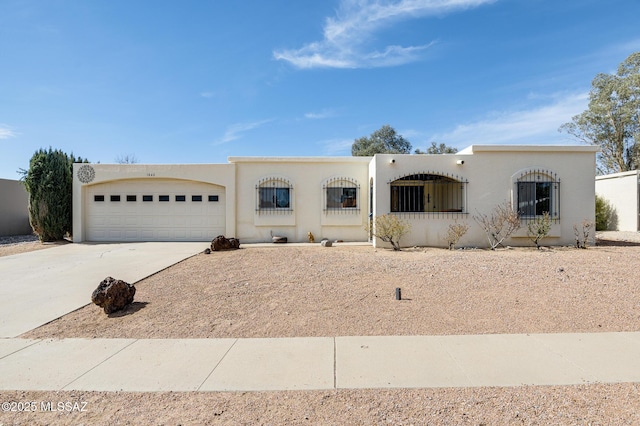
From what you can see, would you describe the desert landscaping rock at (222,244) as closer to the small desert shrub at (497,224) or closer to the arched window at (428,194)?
the arched window at (428,194)

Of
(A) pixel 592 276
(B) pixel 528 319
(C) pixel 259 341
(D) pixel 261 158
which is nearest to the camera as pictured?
A: (C) pixel 259 341

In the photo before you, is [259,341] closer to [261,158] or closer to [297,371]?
[297,371]

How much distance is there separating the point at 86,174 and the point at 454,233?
52.2ft

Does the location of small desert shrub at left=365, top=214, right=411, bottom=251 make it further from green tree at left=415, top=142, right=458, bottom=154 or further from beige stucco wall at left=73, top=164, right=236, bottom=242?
green tree at left=415, top=142, right=458, bottom=154

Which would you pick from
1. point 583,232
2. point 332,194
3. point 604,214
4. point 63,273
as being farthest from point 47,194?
point 604,214

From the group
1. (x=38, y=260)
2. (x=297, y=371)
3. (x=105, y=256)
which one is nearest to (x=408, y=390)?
(x=297, y=371)

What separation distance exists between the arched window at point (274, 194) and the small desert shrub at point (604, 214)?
17.1 metres

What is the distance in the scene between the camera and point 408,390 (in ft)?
10.5

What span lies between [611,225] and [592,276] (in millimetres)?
15010

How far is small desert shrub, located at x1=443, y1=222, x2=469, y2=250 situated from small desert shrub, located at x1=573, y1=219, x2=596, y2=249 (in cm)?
395

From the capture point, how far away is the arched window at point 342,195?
14.2m

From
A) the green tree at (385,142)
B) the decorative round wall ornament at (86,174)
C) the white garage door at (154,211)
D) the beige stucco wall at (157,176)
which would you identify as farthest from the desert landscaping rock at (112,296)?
the green tree at (385,142)

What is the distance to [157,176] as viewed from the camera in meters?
14.7

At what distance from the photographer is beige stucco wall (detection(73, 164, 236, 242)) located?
14.3m
